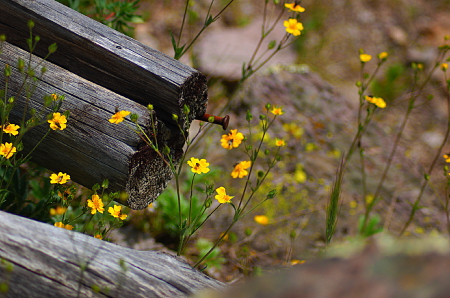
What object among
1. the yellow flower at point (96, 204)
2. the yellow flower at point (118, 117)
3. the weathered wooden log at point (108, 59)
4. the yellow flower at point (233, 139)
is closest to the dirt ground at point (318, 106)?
the weathered wooden log at point (108, 59)

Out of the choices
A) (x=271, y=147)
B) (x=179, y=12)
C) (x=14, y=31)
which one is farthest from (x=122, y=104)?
(x=179, y=12)

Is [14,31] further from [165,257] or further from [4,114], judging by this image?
[165,257]

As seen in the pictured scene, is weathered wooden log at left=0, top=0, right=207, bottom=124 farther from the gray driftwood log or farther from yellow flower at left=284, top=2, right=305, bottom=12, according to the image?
yellow flower at left=284, top=2, right=305, bottom=12

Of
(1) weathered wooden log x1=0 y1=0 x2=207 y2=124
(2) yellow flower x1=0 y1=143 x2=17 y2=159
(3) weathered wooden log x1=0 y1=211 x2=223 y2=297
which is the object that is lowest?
(3) weathered wooden log x1=0 y1=211 x2=223 y2=297

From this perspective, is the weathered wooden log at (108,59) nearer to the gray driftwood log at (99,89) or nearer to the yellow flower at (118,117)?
the gray driftwood log at (99,89)

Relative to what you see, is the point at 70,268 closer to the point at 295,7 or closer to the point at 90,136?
the point at 90,136

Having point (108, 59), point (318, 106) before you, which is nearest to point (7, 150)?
point (108, 59)

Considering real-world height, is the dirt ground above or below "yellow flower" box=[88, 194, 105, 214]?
above

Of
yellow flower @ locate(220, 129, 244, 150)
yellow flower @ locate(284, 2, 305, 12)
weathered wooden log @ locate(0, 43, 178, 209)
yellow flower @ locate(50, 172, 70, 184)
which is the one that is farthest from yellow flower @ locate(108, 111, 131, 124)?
yellow flower @ locate(284, 2, 305, 12)

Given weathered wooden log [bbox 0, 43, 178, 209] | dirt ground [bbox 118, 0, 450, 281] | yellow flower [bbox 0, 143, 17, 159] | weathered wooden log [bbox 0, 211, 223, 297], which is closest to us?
weathered wooden log [bbox 0, 211, 223, 297]
